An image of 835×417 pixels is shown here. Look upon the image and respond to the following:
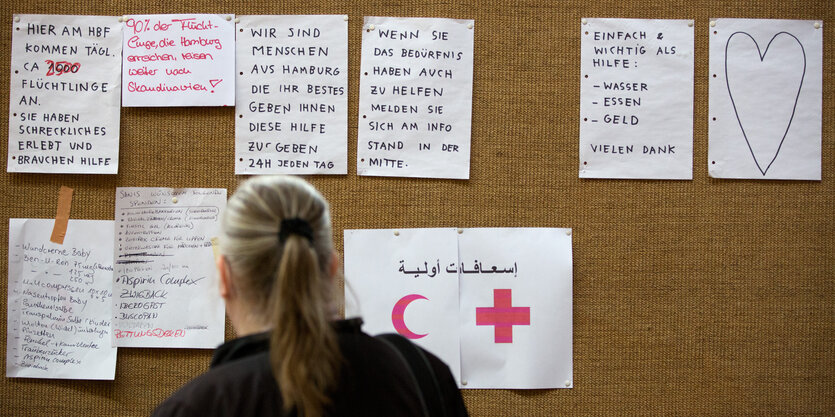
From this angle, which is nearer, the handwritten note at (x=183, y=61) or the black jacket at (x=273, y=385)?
the black jacket at (x=273, y=385)

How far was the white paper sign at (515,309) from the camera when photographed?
1.50 meters

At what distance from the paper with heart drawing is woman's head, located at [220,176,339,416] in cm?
109

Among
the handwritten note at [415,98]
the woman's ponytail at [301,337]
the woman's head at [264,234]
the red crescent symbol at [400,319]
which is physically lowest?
the red crescent symbol at [400,319]

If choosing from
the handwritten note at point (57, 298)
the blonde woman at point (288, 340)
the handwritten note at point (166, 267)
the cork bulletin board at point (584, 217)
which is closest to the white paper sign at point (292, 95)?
the cork bulletin board at point (584, 217)

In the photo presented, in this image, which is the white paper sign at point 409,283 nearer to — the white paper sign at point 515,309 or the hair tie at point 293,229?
the white paper sign at point 515,309

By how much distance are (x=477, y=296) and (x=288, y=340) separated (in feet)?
2.56

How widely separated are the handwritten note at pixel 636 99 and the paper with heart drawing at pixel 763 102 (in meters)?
0.07

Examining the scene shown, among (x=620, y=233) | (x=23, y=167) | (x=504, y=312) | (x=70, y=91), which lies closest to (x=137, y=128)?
(x=70, y=91)

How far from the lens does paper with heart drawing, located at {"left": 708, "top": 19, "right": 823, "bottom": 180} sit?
4.98 feet

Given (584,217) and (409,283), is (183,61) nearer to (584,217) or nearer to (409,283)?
(409,283)

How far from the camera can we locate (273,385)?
0.78 metres

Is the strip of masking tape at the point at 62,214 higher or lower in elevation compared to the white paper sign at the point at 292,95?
lower

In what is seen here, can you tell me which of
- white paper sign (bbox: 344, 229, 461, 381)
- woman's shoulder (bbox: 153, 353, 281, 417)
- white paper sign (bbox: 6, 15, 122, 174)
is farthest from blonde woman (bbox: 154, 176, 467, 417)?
white paper sign (bbox: 6, 15, 122, 174)

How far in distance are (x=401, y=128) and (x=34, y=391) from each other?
105 centimetres
